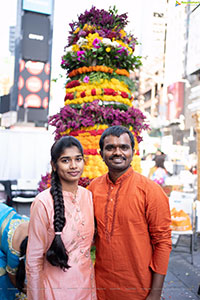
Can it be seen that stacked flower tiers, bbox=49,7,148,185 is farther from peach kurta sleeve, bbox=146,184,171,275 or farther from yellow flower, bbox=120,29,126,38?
peach kurta sleeve, bbox=146,184,171,275

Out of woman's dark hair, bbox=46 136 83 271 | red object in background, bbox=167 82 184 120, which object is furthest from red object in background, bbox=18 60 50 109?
red object in background, bbox=167 82 184 120

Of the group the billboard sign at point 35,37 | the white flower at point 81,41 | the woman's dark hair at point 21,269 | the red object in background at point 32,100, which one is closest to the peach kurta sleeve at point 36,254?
the woman's dark hair at point 21,269

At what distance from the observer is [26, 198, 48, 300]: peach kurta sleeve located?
1.31m

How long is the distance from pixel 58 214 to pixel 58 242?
13 cm

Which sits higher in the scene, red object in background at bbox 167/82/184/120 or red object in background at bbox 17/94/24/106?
red object in background at bbox 167/82/184/120

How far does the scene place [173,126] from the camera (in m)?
33.2

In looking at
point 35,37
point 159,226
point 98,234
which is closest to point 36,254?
point 98,234

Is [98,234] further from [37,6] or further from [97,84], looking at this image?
[37,6]

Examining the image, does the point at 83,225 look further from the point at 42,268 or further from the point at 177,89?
the point at 177,89

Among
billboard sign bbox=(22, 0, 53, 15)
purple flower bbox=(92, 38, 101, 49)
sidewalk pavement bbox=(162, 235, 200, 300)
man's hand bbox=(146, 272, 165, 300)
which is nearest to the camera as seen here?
man's hand bbox=(146, 272, 165, 300)

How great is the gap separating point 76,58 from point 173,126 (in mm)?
31227

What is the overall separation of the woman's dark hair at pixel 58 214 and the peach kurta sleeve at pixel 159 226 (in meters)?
0.47

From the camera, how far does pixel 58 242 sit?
51.9 inches

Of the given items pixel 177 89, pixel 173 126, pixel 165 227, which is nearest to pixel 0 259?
pixel 165 227
